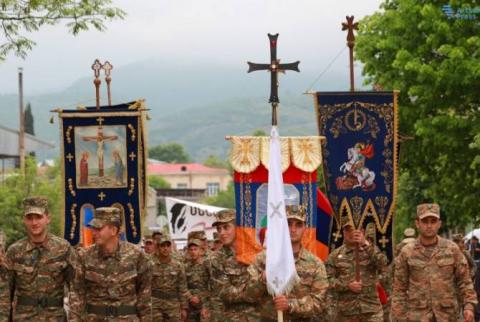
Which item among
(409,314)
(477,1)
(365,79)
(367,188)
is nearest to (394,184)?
(367,188)

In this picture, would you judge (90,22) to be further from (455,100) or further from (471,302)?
(455,100)

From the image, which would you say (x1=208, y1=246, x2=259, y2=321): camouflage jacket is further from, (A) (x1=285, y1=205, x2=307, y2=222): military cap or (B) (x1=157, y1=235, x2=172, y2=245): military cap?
(B) (x1=157, y1=235, x2=172, y2=245): military cap

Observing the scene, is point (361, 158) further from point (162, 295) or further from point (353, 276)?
point (162, 295)

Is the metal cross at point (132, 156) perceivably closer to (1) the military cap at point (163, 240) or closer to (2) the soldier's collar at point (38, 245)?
(1) the military cap at point (163, 240)

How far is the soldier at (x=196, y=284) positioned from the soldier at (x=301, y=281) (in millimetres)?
6043

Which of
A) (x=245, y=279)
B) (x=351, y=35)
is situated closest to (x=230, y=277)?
(x=245, y=279)

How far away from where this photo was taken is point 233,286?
48.5 feet

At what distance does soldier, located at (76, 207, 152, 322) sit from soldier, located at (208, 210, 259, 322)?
97 cm

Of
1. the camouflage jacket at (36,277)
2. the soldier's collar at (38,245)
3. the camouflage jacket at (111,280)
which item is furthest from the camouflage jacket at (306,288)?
the soldier's collar at (38,245)

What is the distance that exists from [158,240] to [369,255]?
13.7ft

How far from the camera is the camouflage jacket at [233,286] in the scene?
14.1 m

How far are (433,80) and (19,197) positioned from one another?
28838mm

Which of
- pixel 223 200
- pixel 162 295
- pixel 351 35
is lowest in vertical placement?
pixel 223 200

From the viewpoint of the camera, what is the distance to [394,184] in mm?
18172
